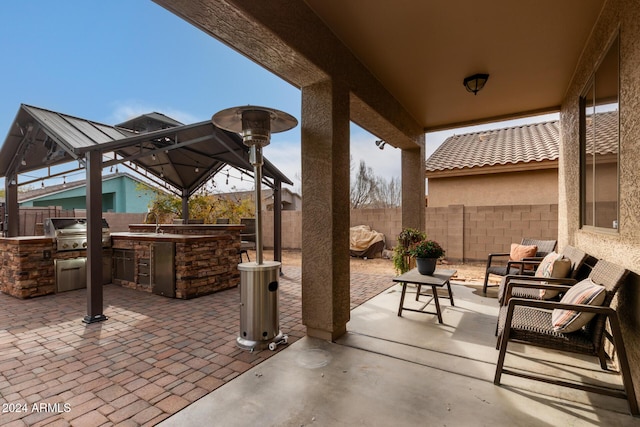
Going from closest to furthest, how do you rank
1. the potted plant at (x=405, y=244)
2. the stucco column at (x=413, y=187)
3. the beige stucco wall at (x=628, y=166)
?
the beige stucco wall at (x=628, y=166)
the potted plant at (x=405, y=244)
the stucco column at (x=413, y=187)

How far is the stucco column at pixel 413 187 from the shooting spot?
18.5ft

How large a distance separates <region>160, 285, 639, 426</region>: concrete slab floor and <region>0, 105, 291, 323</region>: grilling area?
2661 mm

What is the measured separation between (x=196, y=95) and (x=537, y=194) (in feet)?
41.8

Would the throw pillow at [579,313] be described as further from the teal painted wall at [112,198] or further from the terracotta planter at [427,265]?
the teal painted wall at [112,198]

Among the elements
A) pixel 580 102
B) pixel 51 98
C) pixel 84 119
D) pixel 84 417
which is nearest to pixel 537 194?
pixel 580 102

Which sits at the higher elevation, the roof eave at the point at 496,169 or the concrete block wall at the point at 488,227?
the roof eave at the point at 496,169

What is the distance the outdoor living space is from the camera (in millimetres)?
1813

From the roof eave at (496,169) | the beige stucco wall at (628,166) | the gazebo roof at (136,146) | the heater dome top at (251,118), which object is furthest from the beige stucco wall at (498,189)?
the heater dome top at (251,118)

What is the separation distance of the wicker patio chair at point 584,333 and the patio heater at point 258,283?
188 centimetres

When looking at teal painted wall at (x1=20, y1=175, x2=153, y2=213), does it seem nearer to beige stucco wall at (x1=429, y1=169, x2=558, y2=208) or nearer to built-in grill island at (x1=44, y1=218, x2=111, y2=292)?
built-in grill island at (x1=44, y1=218, x2=111, y2=292)

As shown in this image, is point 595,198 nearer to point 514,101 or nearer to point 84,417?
point 514,101

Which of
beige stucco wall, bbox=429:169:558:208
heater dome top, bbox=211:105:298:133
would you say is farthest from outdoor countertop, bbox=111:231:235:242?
beige stucco wall, bbox=429:169:558:208

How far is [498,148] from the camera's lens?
9.11 m

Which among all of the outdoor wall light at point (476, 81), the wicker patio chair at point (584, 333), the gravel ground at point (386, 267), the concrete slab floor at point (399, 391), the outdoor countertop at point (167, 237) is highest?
the outdoor wall light at point (476, 81)
